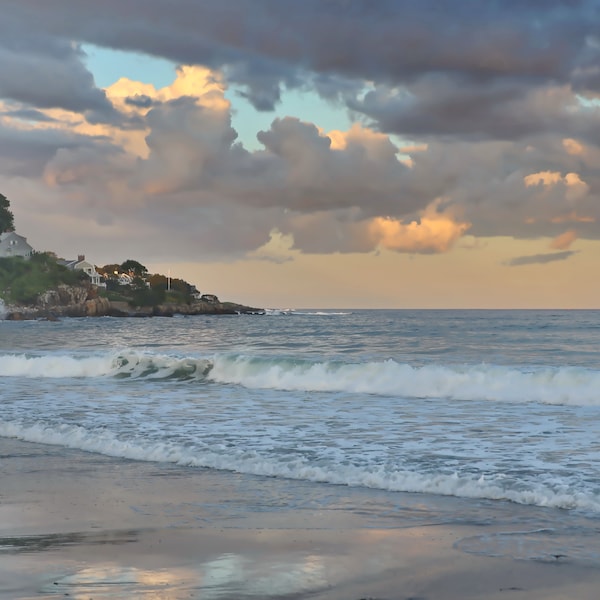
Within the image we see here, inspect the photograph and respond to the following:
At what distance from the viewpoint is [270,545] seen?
768cm

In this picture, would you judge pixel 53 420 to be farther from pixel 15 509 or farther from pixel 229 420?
pixel 15 509

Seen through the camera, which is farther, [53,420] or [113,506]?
[53,420]

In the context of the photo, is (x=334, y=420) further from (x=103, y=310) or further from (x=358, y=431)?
(x=103, y=310)

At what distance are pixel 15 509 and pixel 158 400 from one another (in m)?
13.7

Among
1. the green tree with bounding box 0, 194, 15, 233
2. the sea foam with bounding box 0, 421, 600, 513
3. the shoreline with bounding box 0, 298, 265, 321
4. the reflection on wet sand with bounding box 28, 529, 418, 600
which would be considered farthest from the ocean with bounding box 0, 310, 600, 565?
the green tree with bounding box 0, 194, 15, 233

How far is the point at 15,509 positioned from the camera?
30.9 ft

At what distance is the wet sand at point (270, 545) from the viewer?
20.6ft

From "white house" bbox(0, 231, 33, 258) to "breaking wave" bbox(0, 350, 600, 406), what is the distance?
160690 millimetres

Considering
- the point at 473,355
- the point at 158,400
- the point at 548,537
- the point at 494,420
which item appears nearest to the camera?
the point at 548,537

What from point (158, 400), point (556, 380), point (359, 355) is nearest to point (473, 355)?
point (359, 355)

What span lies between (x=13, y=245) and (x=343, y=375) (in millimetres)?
177571

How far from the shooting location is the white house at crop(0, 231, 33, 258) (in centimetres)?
18962

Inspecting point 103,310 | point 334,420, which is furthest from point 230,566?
point 103,310

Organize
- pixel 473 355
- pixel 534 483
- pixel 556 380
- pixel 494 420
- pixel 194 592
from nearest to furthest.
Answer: pixel 194 592 < pixel 534 483 < pixel 494 420 < pixel 556 380 < pixel 473 355
